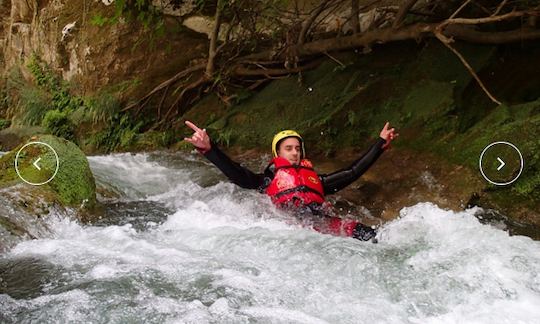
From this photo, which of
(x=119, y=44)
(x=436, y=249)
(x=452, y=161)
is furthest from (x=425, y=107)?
(x=119, y=44)

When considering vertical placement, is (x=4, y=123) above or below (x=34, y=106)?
below

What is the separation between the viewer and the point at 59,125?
11656mm

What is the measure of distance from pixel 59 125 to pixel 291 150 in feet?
25.1

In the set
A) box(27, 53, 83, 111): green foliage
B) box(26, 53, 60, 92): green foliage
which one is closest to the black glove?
box(27, 53, 83, 111): green foliage

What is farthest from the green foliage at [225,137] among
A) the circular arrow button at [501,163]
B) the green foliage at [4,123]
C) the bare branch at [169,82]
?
the green foliage at [4,123]

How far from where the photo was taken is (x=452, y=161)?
6039mm

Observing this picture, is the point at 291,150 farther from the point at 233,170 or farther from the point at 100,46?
the point at 100,46

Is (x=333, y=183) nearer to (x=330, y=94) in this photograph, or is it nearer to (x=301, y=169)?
(x=301, y=169)

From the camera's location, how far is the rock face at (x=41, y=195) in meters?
4.43

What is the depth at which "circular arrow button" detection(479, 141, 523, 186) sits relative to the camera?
530cm

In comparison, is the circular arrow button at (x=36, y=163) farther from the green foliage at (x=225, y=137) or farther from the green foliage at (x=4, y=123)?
the green foliage at (x=4, y=123)

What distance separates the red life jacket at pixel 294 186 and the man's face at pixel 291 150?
0.30ft

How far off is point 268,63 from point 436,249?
6020 mm

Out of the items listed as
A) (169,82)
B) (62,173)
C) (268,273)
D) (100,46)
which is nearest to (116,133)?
(169,82)
